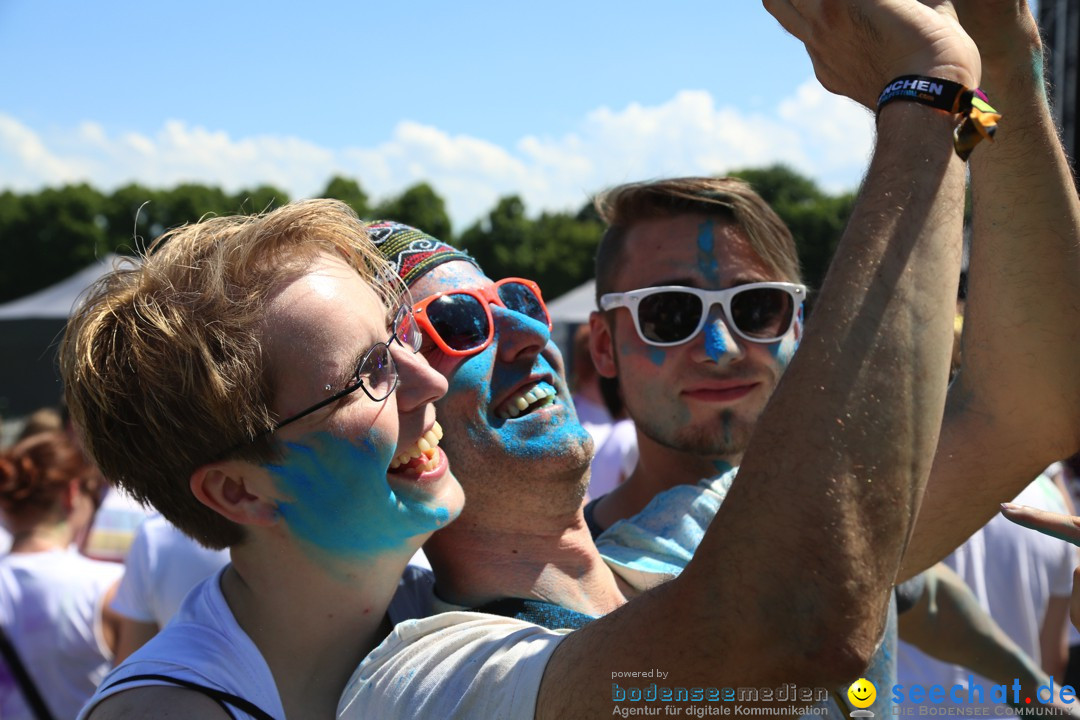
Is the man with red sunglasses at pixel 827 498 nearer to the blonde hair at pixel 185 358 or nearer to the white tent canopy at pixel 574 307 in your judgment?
the blonde hair at pixel 185 358

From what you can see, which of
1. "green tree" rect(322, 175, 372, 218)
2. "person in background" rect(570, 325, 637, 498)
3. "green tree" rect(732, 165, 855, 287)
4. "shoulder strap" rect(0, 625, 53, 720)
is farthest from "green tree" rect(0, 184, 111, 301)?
"shoulder strap" rect(0, 625, 53, 720)

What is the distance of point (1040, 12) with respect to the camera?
50.7ft

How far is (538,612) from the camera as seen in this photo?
191 centimetres

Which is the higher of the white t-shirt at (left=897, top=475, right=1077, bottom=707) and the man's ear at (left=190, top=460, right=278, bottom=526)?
the man's ear at (left=190, top=460, right=278, bottom=526)

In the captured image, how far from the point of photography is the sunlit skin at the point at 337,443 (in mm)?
1752

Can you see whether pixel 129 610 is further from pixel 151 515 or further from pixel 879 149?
pixel 879 149

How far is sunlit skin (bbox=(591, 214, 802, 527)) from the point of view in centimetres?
264

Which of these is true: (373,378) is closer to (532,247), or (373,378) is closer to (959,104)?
(959,104)

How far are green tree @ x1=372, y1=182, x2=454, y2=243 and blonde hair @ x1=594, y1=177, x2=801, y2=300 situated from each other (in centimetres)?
3897

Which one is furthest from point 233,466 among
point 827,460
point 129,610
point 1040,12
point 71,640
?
point 1040,12

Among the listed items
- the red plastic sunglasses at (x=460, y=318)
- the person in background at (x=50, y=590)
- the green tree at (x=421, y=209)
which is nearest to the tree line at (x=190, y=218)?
the green tree at (x=421, y=209)

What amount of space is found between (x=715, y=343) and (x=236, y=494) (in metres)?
1.39

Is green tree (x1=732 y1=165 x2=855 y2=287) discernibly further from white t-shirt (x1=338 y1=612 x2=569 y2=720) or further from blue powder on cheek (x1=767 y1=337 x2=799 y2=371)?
white t-shirt (x1=338 y1=612 x2=569 y2=720)

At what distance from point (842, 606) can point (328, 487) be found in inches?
39.2
